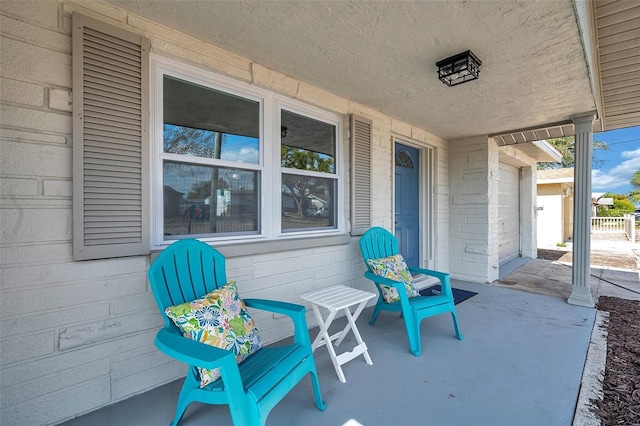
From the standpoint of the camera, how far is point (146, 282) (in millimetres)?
1945

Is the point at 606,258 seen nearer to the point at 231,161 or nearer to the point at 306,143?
the point at 306,143

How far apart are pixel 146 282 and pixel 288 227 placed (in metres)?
1.34

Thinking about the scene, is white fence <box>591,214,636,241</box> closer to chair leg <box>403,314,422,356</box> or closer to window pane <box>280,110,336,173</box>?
chair leg <box>403,314,422,356</box>

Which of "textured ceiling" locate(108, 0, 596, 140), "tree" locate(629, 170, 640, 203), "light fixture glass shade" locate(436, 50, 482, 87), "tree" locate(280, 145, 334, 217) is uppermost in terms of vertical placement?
"tree" locate(629, 170, 640, 203)

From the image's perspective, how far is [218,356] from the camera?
122cm

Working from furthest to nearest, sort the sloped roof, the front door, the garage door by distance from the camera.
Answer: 1. the sloped roof
2. the garage door
3. the front door

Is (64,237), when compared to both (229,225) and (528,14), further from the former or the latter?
(528,14)

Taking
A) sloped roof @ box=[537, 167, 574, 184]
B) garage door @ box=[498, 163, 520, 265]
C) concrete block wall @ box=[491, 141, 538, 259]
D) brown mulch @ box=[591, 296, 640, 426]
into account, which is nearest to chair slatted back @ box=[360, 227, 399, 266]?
brown mulch @ box=[591, 296, 640, 426]

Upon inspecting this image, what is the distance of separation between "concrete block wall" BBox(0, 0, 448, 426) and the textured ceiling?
0.48 metres

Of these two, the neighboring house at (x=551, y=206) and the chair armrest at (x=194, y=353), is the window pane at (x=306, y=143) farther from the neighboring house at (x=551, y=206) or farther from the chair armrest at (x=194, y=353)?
the neighboring house at (x=551, y=206)

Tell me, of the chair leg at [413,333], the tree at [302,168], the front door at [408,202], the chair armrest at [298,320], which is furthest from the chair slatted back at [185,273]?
the front door at [408,202]

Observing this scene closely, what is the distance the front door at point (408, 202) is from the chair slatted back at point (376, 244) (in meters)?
0.97

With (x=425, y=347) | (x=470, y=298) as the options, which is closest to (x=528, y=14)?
(x=425, y=347)

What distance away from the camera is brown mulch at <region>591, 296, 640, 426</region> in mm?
1767
